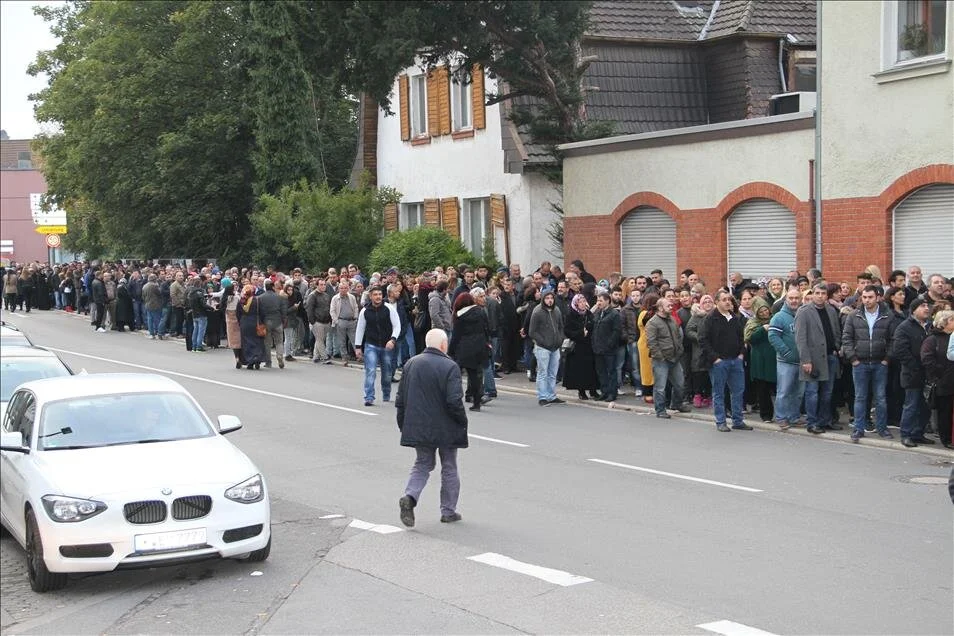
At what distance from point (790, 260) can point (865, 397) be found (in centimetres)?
676

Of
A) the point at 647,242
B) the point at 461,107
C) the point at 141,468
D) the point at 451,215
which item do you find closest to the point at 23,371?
the point at 141,468

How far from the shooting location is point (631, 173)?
2458 cm

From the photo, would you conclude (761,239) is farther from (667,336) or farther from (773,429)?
(773,429)

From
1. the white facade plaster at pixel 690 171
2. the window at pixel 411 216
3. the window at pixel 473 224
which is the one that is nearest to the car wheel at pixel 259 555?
the white facade plaster at pixel 690 171

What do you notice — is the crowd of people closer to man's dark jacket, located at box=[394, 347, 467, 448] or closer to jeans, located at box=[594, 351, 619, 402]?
jeans, located at box=[594, 351, 619, 402]

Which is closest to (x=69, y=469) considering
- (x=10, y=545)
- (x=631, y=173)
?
(x=10, y=545)

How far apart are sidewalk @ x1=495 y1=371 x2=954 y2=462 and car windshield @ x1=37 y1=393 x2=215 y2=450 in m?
8.23

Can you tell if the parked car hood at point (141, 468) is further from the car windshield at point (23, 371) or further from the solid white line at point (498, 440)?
the solid white line at point (498, 440)

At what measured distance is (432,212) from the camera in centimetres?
3469

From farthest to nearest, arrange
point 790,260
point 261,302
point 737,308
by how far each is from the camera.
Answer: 1. point 261,302
2. point 790,260
3. point 737,308

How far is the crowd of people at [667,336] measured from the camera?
1458 cm

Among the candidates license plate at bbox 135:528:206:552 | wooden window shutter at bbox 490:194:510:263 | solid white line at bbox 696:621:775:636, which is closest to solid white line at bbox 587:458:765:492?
solid white line at bbox 696:621:775:636

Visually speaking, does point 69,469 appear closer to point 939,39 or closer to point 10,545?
point 10,545

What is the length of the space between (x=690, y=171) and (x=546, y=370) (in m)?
6.48
